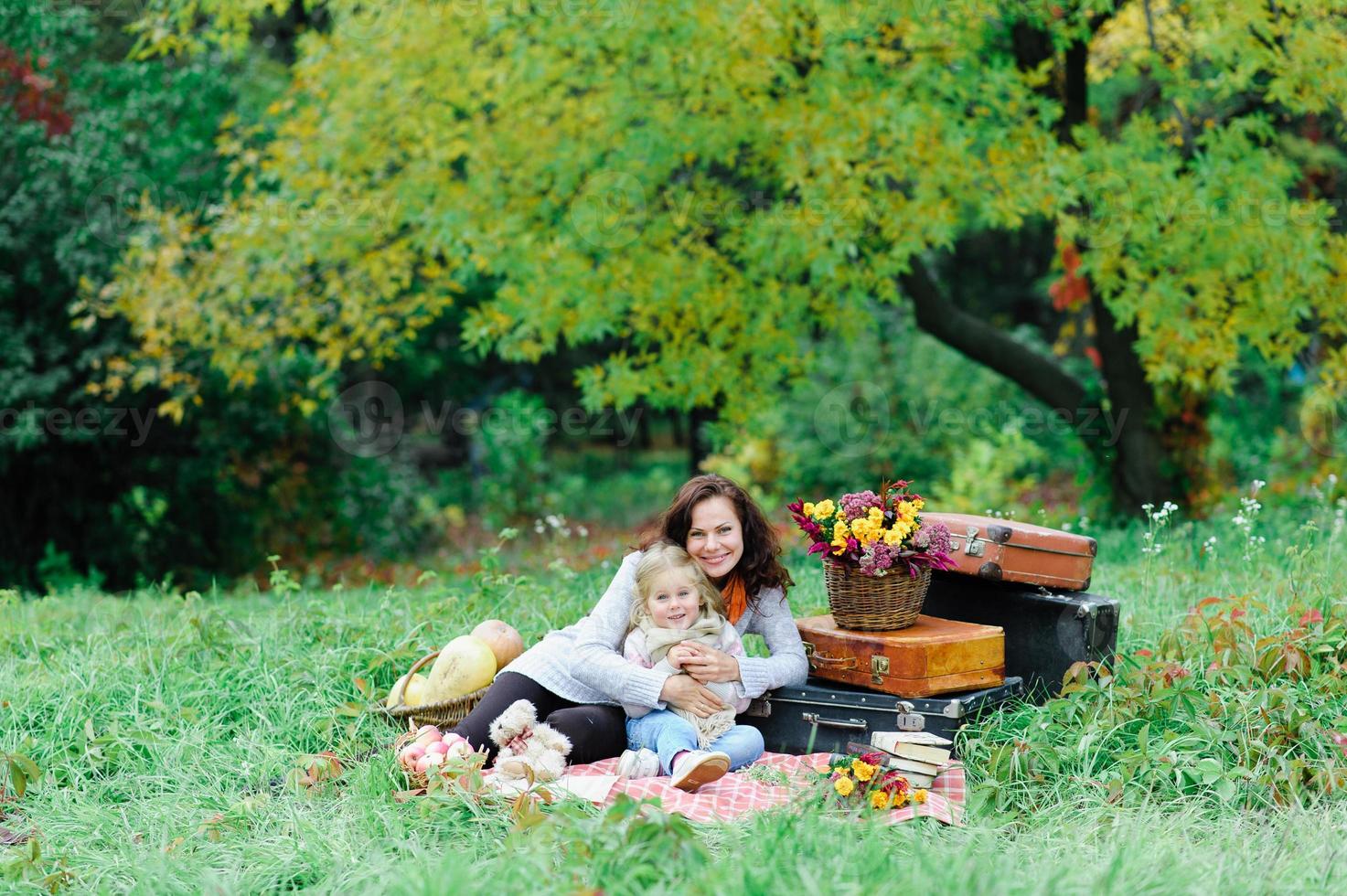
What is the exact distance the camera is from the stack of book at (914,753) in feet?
12.1

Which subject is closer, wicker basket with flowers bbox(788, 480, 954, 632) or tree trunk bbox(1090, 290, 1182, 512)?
Result: wicker basket with flowers bbox(788, 480, 954, 632)

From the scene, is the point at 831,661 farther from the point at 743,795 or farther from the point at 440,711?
the point at 440,711

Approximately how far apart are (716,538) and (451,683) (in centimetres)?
108

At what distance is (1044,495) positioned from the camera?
Result: 13.8 metres

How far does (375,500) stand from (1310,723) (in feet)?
31.6

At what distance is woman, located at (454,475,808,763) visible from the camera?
407 cm

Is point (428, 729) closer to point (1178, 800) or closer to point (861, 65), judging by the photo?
point (1178, 800)

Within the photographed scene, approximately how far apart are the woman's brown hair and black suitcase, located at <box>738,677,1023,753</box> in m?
0.35

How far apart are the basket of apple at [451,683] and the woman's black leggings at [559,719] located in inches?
4.1

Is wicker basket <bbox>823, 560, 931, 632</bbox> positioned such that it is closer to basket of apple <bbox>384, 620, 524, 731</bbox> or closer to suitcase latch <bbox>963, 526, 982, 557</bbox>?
suitcase latch <bbox>963, 526, 982, 557</bbox>

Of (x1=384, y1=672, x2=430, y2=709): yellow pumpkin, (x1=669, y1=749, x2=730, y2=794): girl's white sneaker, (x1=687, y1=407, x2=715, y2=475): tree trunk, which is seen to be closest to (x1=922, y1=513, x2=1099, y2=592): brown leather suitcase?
(x1=669, y1=749, x2=730, y2=794): girl's white sneaker

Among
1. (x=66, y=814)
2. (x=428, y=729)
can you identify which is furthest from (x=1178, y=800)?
(x=66, y=814)

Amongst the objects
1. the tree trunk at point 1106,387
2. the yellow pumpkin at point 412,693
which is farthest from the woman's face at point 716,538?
the tree trunk at point 1106,387

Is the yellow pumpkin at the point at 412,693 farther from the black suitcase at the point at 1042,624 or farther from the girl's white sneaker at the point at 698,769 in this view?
the black suitcase at the point at 1042,624
